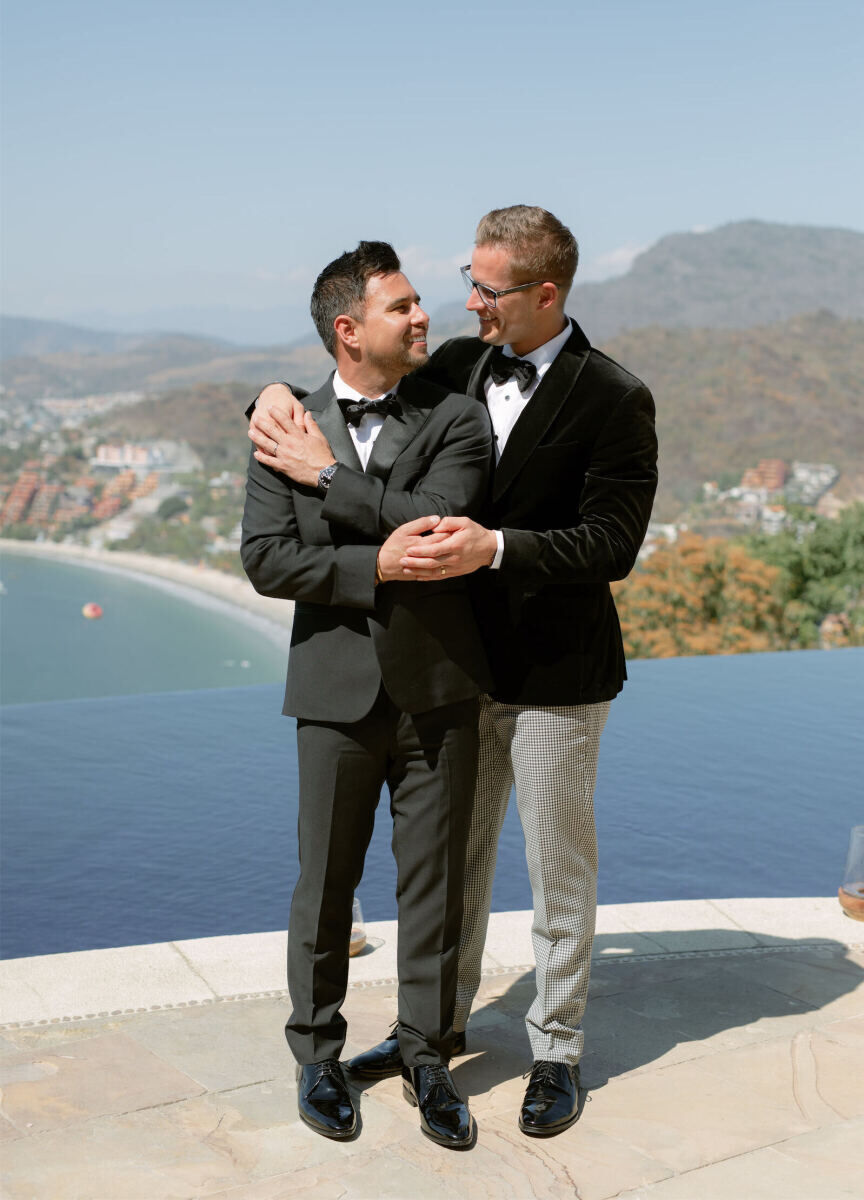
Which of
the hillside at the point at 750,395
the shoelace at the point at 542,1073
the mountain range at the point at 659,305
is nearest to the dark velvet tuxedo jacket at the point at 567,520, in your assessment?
the shoelace at the point at 542,1073

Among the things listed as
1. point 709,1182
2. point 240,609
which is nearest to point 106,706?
point 709,1182

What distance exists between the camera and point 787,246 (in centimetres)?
9144

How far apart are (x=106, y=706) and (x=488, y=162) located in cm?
8956

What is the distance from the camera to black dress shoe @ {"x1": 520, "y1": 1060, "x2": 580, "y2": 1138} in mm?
2141

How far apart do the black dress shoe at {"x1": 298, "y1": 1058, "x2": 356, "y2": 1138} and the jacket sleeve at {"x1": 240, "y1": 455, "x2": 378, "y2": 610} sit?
2.77 ft

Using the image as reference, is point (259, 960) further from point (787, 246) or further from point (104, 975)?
point (787, 246)

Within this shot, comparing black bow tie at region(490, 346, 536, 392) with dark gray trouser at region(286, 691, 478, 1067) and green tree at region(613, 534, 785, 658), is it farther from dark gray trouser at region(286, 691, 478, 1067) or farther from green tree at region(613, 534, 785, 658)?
green tree at region(613, 534, 785, 658)

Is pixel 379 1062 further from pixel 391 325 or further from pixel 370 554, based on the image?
pixel 391 325

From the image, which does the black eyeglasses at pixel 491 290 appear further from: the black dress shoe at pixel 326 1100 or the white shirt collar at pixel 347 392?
the black dress shoe at pixel 326 1100

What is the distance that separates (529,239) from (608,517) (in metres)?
0.51

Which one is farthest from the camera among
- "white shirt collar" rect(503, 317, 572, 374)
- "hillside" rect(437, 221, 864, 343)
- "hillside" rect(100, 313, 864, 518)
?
"hillside" rect(437, 221, 864, 343)

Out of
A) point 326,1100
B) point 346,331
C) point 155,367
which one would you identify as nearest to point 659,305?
point 155,367

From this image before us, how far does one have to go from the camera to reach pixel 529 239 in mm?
2158

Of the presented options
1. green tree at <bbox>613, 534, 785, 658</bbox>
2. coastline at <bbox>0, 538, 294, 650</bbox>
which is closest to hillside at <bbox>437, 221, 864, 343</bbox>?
coastline at <bbox>0, 538, 294, 650</bbox>
